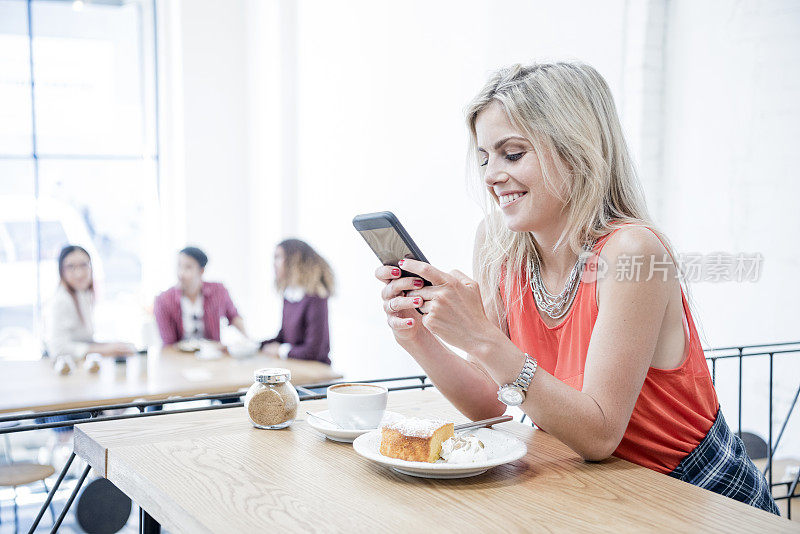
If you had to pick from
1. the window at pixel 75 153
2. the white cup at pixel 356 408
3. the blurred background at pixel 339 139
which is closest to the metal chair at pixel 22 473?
the blurred background at pixel 339 139

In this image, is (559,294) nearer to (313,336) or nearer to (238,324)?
(313,336)

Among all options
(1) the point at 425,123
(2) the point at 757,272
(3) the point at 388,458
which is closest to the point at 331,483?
(3) the point at 388,458

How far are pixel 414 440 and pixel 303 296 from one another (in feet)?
10.5

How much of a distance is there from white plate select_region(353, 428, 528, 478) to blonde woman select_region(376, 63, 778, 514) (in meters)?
0.07

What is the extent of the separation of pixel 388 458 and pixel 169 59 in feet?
20.5

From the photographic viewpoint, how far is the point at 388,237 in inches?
48.0

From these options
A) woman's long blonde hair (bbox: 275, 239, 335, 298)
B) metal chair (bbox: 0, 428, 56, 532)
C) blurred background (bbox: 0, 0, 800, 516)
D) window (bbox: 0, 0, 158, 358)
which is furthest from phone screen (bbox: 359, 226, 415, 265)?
window (bbox: 0, 0, 158, 358)

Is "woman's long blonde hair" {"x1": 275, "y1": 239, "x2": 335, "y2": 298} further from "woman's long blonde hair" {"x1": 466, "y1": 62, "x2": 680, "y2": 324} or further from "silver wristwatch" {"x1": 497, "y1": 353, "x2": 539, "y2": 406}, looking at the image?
"silver wristwatch" {"x1": 497, "y1": 353, "x2": 539, "y2": 406}

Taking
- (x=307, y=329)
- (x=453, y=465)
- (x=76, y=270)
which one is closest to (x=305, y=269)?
(x=307, y=329)

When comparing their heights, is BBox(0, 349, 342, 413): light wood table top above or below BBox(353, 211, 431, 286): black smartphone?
below

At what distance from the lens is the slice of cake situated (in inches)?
43.7

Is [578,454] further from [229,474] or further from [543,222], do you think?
[229,474]

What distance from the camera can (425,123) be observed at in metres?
4.61

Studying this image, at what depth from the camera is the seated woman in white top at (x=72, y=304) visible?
13.6 feet
